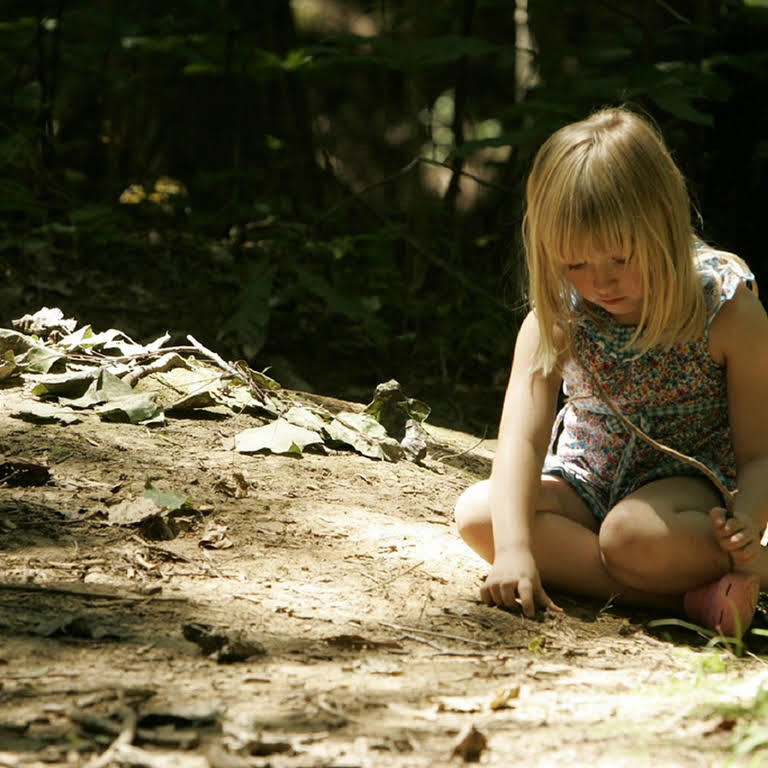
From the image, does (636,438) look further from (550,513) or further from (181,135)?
(181,135)

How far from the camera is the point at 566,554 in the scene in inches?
96.6

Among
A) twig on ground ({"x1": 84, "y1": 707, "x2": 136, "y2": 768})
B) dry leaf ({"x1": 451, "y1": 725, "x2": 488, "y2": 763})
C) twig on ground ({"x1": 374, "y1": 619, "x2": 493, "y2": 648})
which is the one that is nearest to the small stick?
twig on ground ({"x1": 374, "y1": 619, "x2": 493, "y2": 648})

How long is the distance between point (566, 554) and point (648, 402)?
40 centimetres

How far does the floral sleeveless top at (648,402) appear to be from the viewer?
2475mm

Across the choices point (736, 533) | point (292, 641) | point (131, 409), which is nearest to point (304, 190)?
point (131, 409)

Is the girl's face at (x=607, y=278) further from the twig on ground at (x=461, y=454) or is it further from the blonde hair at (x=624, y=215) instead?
the twig on ground at (x=461, y=454)

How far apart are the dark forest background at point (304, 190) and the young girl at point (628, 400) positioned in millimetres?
1921

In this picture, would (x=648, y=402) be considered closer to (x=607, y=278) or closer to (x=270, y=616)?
(x=607, y=278)

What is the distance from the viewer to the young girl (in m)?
2.27

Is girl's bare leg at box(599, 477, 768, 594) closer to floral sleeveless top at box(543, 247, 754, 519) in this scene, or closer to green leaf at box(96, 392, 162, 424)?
floral sleeveless top at box(543, 247, 754, 519)

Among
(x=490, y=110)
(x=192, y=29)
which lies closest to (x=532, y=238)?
(x=192, y=29)

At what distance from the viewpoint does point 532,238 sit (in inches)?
95.2

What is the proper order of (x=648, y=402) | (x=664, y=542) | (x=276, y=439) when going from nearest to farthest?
(x=664, y=542) < (x=648, y=402) < (x=276, y=439)

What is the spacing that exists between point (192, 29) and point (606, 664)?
5.29m
